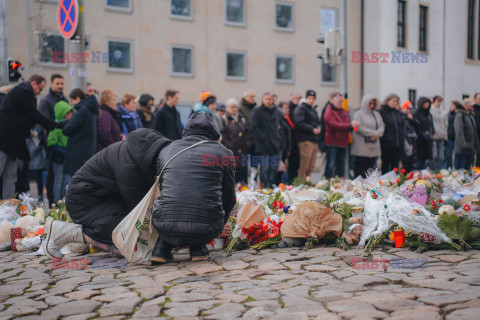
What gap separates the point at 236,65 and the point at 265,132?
1920 centimetres

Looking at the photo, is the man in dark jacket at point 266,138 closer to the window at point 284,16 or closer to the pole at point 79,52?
the pole at point 79,52

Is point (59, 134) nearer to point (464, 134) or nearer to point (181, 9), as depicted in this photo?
point (464, 134)

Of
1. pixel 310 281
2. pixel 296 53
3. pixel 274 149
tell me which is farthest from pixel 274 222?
pixel 296 53

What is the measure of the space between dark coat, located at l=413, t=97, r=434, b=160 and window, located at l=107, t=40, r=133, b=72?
15.8 metres

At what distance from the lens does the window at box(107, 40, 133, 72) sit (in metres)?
27.5

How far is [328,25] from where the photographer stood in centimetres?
3388

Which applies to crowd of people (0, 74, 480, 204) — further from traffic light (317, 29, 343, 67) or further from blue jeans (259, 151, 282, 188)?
traffic light (317, 29, 343, 67)

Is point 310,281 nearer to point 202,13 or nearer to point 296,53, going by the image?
point 202,13

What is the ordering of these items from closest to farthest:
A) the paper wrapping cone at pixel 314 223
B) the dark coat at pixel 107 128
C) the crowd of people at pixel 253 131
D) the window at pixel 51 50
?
1. the paper wrapping cone at pixel 314 223
2. the crowd of people at pixel 253 131
3. the dark coat at pixel 107 128
4. the window at pixel 51 50

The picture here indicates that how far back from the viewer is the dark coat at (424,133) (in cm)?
1493

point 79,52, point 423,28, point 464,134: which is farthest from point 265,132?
point 423,28

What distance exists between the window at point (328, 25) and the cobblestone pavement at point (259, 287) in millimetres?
28663

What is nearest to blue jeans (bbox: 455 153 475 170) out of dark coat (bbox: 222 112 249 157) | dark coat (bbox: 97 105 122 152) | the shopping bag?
dark coat (bbox: 222 112 249 157)

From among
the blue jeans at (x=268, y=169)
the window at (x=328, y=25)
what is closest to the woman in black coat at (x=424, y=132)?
the blue jeans at (x=268, y=169)
